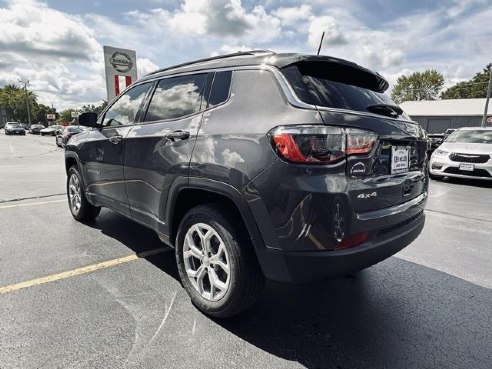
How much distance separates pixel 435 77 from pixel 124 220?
73.5 metres

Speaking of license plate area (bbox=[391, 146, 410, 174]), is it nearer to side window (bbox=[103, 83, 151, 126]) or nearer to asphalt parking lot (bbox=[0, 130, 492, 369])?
asphalt parking lot (bbox=[0, 130, 492, 369])

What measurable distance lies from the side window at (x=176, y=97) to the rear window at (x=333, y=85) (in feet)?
2.65

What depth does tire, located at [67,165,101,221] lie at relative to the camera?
4.79 meters

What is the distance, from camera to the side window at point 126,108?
360cm

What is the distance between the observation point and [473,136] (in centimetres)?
981

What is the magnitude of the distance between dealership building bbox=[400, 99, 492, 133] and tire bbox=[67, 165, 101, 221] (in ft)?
139

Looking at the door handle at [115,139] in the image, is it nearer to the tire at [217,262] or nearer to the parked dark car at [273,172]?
the parked dark car at [273,172]

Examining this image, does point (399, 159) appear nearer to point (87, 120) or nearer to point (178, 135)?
point (178, 135)

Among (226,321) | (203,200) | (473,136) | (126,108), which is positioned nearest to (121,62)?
(126,108)

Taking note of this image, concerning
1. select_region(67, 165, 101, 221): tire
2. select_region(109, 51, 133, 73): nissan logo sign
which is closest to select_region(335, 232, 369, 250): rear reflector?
select_region(67, 165, 101, 221): tire

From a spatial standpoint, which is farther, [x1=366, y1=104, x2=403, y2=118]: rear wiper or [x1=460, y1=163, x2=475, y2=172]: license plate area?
[x1=460, y1=163, x2=475, y2=172]: license plate area

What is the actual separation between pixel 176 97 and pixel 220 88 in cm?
56

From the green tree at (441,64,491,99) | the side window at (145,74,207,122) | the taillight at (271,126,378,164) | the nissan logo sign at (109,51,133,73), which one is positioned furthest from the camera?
the green tree at (441,64,491,99)

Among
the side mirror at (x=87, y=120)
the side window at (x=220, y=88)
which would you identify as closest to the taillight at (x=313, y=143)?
the side window at (x=220, y=88)
